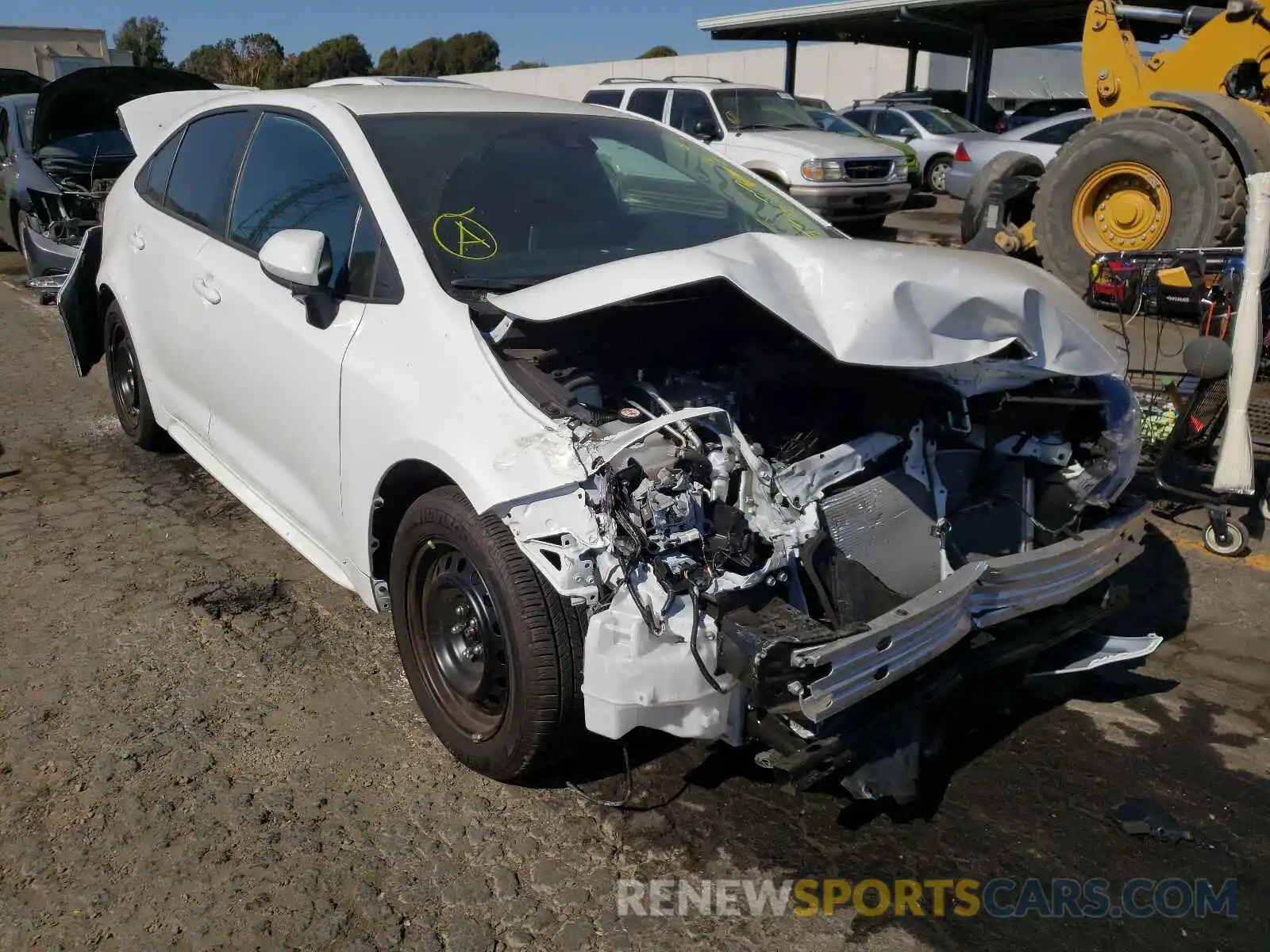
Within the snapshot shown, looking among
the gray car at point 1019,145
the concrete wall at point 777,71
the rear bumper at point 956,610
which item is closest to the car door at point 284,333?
the rear bumper at point 956,610

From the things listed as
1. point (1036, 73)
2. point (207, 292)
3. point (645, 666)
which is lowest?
point (645, 666)

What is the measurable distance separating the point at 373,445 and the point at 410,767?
38.1 inches

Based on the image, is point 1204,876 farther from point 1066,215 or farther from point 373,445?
point 1066,215

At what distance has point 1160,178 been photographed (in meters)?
8.53

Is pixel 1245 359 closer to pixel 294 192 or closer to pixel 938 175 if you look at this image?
pixel 294 192

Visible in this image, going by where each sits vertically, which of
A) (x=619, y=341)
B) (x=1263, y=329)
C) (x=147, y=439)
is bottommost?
(x=147, y=439)

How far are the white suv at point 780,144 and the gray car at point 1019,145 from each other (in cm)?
90

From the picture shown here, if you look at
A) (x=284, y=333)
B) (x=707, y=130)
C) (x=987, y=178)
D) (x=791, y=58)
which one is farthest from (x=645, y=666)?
(x=791, y=58)

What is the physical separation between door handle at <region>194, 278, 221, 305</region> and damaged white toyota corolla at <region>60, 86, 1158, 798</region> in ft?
0.12

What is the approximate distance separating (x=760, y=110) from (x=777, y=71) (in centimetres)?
2559

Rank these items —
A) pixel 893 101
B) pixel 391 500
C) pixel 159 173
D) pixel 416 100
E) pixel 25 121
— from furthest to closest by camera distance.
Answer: pixel 893 101 → pixel 25 121 → pixel 159 173 → pixel 416 100 → pixel 391 500

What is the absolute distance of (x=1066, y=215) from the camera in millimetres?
9133

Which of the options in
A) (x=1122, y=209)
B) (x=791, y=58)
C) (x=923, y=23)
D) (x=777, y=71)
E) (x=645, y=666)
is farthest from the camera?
(x=777, y=71)

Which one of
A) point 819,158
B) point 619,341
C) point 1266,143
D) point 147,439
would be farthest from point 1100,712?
point 819,158
